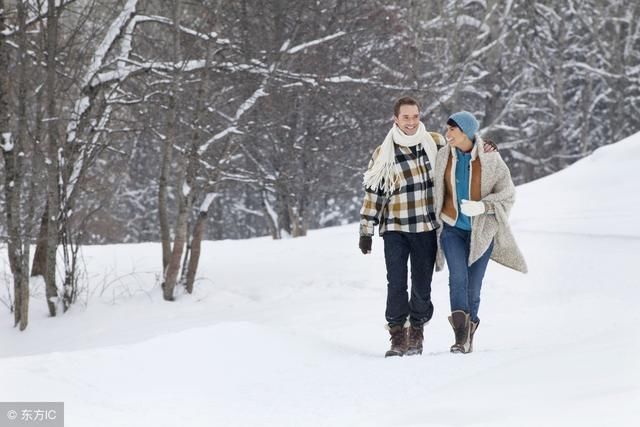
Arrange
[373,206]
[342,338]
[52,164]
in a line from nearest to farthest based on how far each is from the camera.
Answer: [373,206]
[342,338]
[52,164]

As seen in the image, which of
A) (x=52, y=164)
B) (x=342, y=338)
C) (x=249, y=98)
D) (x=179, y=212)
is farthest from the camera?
(x=249, y=98)

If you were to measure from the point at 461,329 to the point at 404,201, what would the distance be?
0.84 metres

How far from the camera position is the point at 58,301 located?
8656 millimetres

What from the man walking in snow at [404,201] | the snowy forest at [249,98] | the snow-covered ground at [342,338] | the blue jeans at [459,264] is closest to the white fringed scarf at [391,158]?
the man walking in snow at [404,201]

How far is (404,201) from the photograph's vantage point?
5.17m

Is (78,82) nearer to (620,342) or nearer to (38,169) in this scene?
(38,169)

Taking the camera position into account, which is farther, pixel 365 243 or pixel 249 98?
pixel 249 98

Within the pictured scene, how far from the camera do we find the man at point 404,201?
5.16 meters

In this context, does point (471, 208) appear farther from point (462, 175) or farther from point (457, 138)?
point (457, 138)

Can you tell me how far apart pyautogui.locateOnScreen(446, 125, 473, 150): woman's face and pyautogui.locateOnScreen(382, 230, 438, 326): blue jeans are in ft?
1.87

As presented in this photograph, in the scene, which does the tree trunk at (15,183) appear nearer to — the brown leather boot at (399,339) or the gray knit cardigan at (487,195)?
the brown leather boot at (399,339)

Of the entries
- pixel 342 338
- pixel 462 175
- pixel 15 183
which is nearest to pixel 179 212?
pixel 15 183

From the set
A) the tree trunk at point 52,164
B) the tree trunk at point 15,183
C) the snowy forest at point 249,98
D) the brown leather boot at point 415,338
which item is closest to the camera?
the brown leather boot at point 415,338

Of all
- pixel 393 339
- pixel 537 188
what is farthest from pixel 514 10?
pixel 393 339
